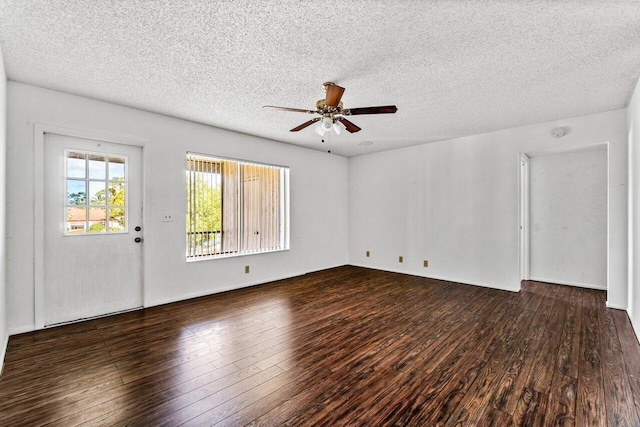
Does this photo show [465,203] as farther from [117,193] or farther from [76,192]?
[76,192]

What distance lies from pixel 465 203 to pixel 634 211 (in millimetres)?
2059

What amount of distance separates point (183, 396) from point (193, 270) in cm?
238

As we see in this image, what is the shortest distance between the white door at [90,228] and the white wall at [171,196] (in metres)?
0.15

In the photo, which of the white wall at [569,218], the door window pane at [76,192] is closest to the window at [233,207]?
the door window pane at [76,192]

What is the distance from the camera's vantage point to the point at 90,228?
3.36 m

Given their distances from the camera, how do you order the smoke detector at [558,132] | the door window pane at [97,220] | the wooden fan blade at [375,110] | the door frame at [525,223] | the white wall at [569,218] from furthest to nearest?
the door frame at [525,223] < the white wall at [569,218] < the smoke detector at [558,132] < the door window pane at [97,220] < the wooden fan blade at [375,110]

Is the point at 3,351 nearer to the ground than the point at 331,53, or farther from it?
nearer to the ground

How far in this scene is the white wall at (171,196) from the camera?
2885mm

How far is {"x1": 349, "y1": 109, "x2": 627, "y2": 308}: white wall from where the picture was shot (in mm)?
3684

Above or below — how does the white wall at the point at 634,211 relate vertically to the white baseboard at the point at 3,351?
above

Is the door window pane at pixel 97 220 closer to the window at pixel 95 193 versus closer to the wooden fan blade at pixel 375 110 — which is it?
the window at pixel 95 193

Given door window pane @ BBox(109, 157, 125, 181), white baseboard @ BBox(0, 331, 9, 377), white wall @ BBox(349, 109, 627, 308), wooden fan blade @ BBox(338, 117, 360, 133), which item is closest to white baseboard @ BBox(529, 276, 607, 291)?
white wall @ BBox(349, 109, 627, 308)

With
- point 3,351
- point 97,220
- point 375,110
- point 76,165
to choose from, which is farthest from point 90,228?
point 375,110

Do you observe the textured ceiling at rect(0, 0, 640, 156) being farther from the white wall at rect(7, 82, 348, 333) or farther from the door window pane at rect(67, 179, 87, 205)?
the door window pane at rect(67, 179, 87, 205)
